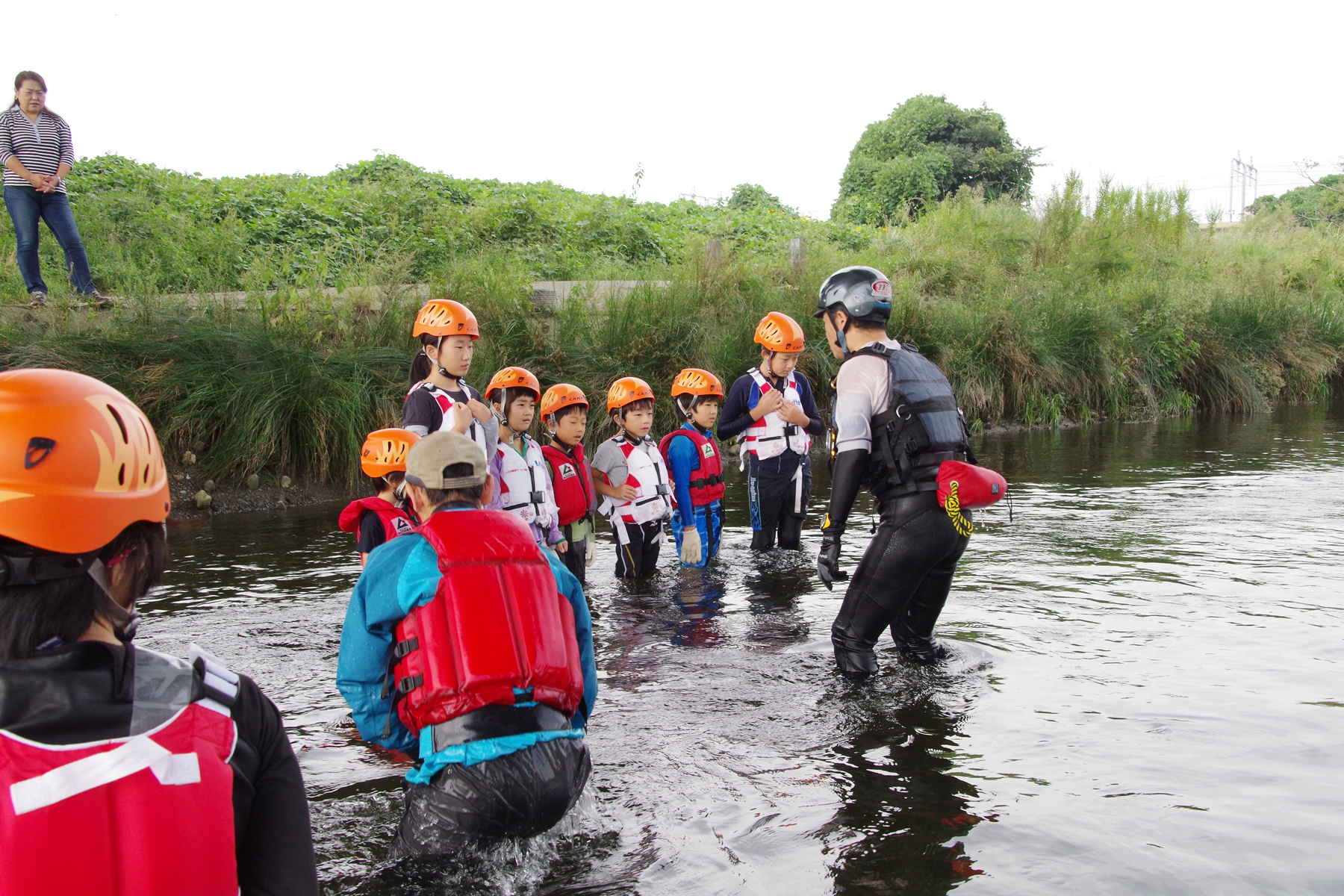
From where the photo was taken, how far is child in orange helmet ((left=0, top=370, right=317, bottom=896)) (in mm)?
1549

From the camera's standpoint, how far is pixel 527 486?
6676 mm

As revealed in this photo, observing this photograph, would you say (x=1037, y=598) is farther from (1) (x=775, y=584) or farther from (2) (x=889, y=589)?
(2) (x=889, y=589)

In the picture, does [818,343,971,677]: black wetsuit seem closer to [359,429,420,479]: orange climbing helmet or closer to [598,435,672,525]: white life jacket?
[359,429,420,479]: orange climbing helmet

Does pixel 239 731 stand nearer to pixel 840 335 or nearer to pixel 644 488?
pixel 840 335

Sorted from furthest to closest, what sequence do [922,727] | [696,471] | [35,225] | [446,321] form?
[35,225] → [696,471] → [446,321] → [922,727]

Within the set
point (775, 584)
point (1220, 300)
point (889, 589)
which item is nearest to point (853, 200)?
point (1220, 300)

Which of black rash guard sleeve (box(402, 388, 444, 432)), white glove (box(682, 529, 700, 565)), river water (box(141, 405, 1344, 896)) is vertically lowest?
river water (box(141, 405, 1344, 896))

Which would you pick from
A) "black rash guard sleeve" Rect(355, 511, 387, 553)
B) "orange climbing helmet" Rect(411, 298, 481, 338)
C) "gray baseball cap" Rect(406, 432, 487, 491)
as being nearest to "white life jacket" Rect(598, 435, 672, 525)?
"orange climbing helmet" Rect(411, 298, 481, 338)

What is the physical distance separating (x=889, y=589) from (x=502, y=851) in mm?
2626

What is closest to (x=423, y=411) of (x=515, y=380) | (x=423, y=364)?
(x=423, y=364)

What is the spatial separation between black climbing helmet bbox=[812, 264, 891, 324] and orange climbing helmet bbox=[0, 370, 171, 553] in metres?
4.23

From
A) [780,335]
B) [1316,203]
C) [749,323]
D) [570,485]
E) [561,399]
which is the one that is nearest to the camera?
[570,485]

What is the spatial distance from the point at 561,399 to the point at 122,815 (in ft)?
19.7

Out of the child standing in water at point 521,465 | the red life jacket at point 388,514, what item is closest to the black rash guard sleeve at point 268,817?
the red life jacket at point 388,514
